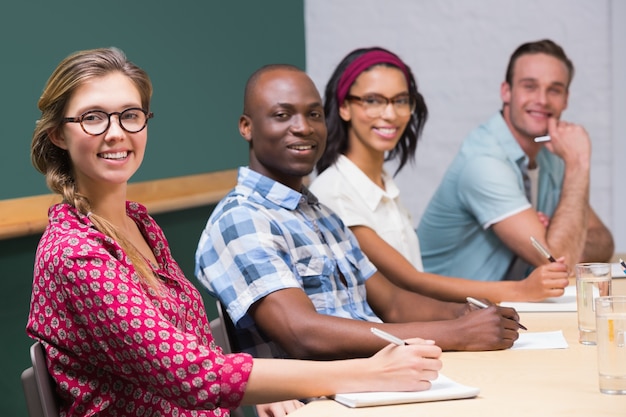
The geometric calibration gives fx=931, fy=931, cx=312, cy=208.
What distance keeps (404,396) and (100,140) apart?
68 centimetres

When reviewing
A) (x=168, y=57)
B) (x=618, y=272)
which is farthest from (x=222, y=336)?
(x=168, y=57)

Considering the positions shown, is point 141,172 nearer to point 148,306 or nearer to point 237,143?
point 237,143

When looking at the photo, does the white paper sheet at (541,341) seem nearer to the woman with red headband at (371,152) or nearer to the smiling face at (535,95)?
the woman with red headband at (371,152)

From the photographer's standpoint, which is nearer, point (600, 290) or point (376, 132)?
point (600, 290)

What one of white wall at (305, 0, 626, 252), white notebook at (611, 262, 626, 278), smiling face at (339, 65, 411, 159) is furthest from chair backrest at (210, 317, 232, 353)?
white wall at (305, 0, 626, 252)

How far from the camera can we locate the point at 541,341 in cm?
192

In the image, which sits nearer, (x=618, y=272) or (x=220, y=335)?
(x=220, y=335)

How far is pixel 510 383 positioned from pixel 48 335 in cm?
77

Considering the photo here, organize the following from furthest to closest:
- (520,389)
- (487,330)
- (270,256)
Answer: 1. (270,256)
2. (487,330)
3. (520,389)

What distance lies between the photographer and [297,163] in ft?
7.23

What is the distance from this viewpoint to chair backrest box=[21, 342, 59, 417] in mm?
1446

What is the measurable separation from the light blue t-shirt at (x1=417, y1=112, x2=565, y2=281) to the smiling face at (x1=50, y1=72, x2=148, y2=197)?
1.60m

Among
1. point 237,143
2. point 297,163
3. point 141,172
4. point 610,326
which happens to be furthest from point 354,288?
point 237,143

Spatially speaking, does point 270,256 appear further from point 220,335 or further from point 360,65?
point 360,65
